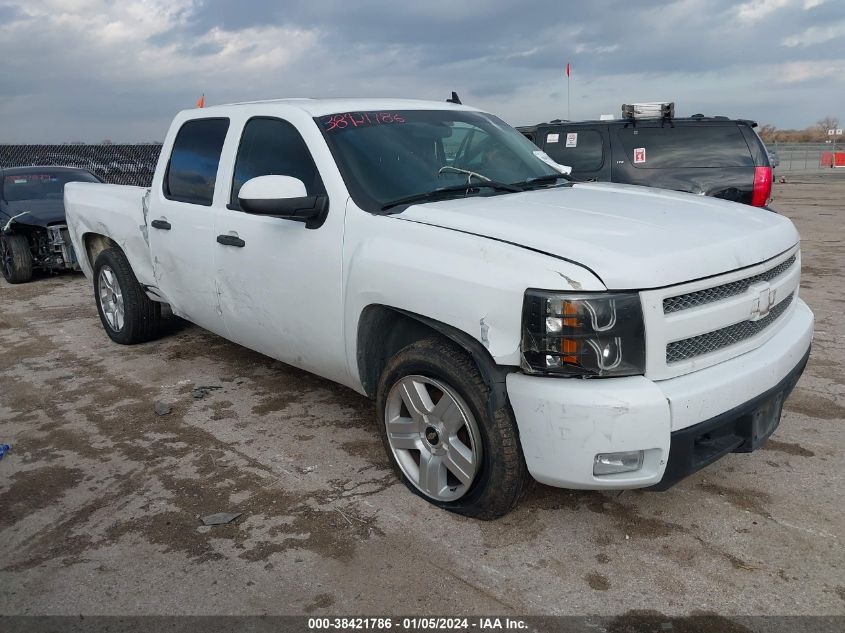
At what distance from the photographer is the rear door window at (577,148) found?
903 centimetres

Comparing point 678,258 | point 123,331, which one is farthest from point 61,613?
point 123,331

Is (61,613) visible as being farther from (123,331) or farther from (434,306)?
(123,331)

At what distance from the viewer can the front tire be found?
9.59ft

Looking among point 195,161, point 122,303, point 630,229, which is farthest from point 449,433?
point 122,303

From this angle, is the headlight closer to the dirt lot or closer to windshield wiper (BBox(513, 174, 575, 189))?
the dirt lot

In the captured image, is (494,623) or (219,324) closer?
(494,623)

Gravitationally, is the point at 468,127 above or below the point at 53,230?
above

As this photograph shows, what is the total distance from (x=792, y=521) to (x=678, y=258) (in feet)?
4.37

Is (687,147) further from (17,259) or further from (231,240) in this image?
(17,259)

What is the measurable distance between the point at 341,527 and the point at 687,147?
6.87 m

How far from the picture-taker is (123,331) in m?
6.21

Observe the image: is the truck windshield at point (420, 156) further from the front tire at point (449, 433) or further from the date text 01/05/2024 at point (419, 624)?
the date text 01/05/2024 at point (419, 624)

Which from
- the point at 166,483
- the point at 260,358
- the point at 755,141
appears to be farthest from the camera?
the point at 755,141

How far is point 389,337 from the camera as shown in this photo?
11.6 ft
